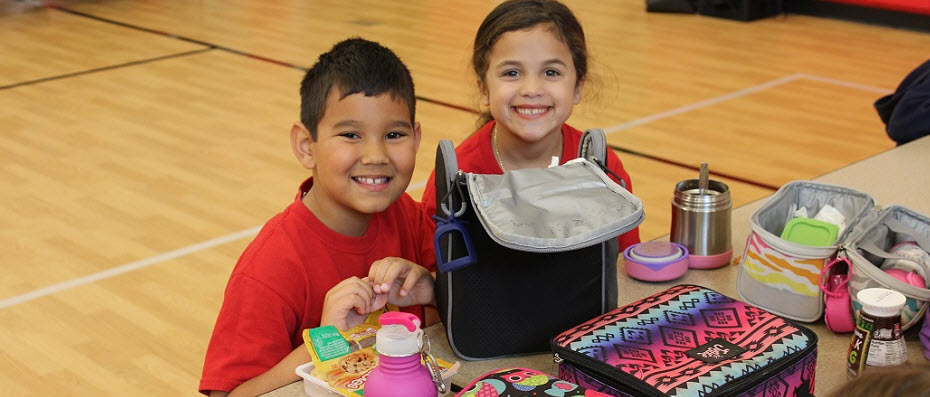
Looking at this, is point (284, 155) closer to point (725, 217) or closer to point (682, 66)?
point (682, 66)

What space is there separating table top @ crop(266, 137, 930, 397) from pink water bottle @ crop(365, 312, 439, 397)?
16 centimetres

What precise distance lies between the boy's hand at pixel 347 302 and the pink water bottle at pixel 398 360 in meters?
0.25

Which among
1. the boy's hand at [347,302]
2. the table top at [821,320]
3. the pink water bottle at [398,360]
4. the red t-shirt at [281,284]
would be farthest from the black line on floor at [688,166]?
the pink water bottle at [398,360]

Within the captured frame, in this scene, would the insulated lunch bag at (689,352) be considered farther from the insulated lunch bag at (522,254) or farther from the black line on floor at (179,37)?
the black line on floor at (179,37)

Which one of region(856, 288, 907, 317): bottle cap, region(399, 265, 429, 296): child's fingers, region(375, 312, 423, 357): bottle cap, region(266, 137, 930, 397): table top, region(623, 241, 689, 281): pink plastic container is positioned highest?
region(375, 312, 423, 357): bottle cap

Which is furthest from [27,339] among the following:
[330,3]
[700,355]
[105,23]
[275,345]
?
[330,3]

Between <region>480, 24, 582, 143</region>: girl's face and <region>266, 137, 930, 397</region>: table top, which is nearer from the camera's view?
<region>266, 137, 930, 397</region>: table top

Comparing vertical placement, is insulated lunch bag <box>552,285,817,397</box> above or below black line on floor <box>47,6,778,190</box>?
above

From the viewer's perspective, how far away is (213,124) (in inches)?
195

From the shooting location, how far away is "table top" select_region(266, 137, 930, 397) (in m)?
1.50

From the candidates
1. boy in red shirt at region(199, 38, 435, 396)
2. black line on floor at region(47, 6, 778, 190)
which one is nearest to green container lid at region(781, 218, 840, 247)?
boy in red shirt at region(199, 38, 435, 396)

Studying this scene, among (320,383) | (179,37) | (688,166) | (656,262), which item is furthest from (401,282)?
(179,37)

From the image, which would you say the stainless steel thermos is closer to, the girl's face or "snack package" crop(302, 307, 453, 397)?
the girl's face

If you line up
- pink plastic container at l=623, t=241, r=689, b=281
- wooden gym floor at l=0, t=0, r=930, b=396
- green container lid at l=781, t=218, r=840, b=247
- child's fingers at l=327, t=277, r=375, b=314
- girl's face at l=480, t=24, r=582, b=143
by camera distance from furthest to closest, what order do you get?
wooden gym floor at l=0, t=0, r=930, b=396 → girl's face at l=480, t=24, r=582, b=143 → pink plastic container at l=623, t=241, r=689, b=281 → green container lid at l=781, t=218, r=840, b=247 → child's fingers at l=327, t=277, r=375, b=314
